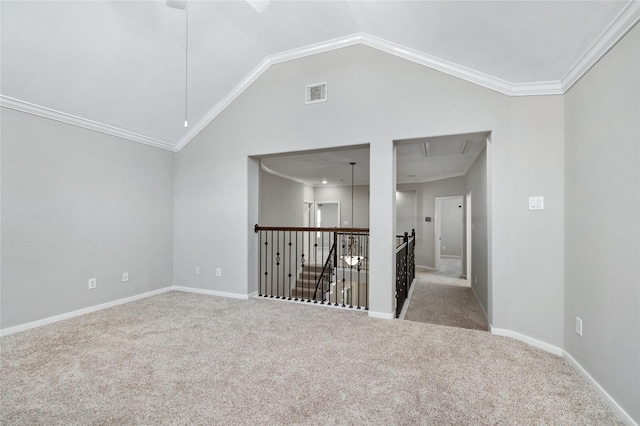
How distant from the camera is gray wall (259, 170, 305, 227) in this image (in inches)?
296

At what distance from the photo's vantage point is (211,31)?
10.9 ft

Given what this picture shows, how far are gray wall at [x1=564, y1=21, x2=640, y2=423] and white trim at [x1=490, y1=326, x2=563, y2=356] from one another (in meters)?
0.16

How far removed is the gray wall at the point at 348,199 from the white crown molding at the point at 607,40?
7.59 metres

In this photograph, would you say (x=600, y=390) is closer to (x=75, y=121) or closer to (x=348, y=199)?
(x=75, y=121)

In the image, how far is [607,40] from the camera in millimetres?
1943

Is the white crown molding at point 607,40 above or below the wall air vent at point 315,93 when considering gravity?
below

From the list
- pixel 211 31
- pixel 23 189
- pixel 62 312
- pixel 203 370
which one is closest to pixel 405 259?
pixel 203 370

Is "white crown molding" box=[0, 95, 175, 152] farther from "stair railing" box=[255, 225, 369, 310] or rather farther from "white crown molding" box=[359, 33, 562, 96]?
"white crown molding" box=[359, 33, 562, 96]

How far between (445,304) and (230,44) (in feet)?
15.9

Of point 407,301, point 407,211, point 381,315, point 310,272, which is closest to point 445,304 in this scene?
point 407,301

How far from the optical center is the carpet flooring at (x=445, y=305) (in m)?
3.91

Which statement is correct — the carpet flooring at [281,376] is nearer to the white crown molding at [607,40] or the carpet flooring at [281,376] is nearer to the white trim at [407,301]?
the white trim at [407,301]

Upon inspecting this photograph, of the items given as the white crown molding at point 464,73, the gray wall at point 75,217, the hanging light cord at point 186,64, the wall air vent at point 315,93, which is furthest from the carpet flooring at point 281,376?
the wall air vent at point 315,93

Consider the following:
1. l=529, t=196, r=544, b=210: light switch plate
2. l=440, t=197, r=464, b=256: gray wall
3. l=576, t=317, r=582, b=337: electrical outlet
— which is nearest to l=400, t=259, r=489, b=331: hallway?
l=576, t=317, r=582, b=337: electrical outlet
